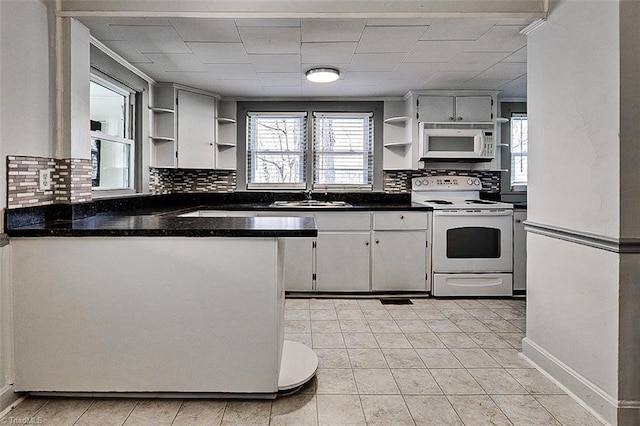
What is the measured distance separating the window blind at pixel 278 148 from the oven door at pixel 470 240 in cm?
161

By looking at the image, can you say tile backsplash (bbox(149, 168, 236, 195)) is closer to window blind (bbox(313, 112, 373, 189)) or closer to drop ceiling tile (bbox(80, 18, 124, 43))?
window blind (bbox(313, 112, 373, 189))

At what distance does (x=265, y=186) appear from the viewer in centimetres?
485

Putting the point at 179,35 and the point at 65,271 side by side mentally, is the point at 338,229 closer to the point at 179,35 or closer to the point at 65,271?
the point at 179,35

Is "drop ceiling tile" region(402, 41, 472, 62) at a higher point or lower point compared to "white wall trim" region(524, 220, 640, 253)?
higher

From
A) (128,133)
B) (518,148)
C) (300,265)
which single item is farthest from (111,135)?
(518,148)

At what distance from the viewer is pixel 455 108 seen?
4.48 metres

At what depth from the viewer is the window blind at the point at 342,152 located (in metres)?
4.85

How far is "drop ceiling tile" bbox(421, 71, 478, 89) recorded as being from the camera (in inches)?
149

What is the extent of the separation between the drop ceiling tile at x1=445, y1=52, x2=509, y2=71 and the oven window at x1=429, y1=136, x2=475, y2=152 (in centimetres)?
92

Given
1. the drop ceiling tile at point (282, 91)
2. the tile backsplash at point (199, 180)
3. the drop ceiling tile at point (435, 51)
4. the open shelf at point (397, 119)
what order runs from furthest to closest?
the tile backsplash at point (199, 180), the open shelf at point (397, 119), the drop ceiling tile at point (282, 91), the drop ceiling tile at point (435, 51)

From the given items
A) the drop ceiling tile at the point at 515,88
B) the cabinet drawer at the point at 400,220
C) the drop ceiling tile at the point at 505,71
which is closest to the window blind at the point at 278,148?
the cabinet drawer at the point at 400,220

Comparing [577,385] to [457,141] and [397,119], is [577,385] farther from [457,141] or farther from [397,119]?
[397,119]

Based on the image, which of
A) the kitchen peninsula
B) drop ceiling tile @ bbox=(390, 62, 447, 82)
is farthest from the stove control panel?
the kitchen peninsula

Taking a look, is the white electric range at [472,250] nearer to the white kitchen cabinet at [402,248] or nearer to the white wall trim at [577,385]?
the white kitchen cabinet at [402,248]
